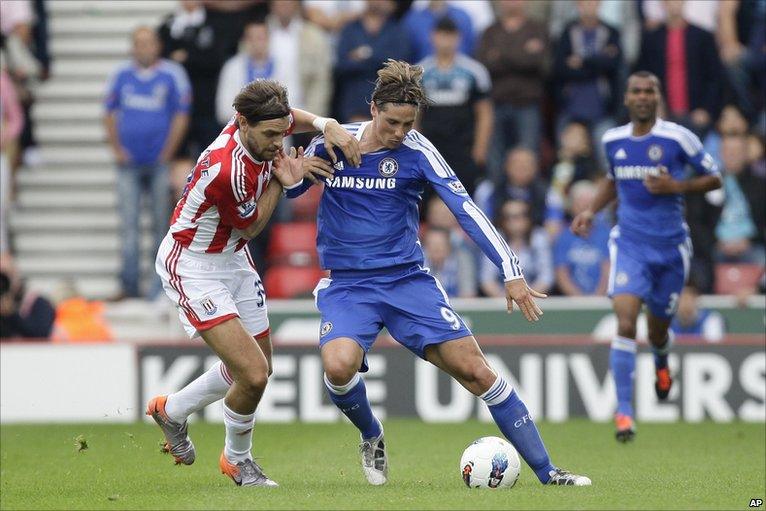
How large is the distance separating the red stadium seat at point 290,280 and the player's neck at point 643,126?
5.36m

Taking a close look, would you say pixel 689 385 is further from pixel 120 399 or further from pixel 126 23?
pixel 126 23

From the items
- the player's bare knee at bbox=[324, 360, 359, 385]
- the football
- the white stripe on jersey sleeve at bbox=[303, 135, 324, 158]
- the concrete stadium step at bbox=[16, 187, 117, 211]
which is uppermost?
the white stripe on jersey sleeve at bbox=[303, 135, 324, 158]

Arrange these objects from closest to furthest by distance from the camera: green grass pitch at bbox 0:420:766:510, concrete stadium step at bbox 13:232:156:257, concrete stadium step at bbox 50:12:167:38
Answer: green grass pitch at bbox 0:420:766:510, concrete stadium step at bbox 13:232:156:257, concrete stadium step at bbox 50:12:167:38

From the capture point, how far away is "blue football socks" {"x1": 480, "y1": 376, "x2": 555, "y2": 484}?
848 cm

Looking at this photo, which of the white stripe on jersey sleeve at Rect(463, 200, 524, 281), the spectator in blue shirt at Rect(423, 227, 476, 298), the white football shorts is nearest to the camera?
the white stripe on jersey sleeve at Rect(463, 200, 524, 281)

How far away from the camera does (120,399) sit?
14.9 m

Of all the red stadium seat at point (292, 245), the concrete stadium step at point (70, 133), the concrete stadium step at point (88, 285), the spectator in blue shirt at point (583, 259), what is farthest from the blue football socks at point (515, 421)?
the concrete stadium step at point (70, 133)

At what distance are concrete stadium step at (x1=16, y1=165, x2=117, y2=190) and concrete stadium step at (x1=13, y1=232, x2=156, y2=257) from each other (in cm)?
70

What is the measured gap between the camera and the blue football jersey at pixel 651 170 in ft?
39.5

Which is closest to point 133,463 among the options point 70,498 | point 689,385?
point 70,498

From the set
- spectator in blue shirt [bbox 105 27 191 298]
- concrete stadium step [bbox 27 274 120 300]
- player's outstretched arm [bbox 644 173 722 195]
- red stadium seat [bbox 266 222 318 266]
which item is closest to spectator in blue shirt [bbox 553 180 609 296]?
red stadium seat [bbox 266 222 318 266]

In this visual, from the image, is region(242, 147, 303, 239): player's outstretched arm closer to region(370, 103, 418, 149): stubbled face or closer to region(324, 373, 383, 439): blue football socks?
region(370, 103, 418, 149): stubbled face

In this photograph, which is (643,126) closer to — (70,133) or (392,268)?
(392,268)

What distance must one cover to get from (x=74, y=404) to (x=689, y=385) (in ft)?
20.2
